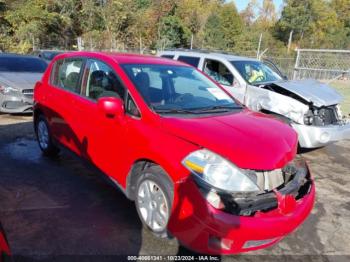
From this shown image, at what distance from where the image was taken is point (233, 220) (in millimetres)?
2752

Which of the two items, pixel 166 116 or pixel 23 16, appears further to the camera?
pixel 23 16

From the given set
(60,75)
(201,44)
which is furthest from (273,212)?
(201,44)

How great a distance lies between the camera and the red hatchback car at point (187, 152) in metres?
2.86

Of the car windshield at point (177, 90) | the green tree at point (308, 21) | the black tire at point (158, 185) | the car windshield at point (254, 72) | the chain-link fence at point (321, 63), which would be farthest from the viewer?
the green tree at point (308, 21)

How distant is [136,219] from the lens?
3.81 meters

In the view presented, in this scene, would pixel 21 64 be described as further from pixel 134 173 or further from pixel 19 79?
pixel 134 173

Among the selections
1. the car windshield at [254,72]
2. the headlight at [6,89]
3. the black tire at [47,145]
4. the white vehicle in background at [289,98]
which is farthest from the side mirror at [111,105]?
the headlight at [6,89]

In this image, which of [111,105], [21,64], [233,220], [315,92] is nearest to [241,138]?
[233,220]

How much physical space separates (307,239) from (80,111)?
293cm

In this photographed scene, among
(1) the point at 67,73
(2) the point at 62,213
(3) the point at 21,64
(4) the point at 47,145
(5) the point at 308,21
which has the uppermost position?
(5) the point at 308,21

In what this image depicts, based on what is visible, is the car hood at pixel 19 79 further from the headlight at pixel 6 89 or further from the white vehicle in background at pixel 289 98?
the white vehicle in background at pixel 289 98

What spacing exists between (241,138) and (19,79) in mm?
6957

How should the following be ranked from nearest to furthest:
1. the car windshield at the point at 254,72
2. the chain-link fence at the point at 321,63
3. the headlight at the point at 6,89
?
1. the car windshield at the point at 254,72
2. the headlight at the point at 6,89
3. the chain-link fence at the point at 321,63

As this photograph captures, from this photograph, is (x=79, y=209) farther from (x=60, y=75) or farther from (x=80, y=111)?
Result: (x=60, y=75)
